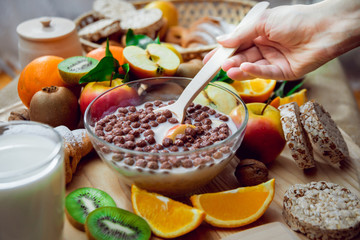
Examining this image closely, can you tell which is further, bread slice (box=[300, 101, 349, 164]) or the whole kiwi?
the whole kiwi

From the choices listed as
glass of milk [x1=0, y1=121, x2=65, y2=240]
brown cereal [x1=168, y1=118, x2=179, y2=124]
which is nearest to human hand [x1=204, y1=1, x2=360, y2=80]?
brown cereal [x1=168, y1=118, x2=179, y2=124]

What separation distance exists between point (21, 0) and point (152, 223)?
195cm

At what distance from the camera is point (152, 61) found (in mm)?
1323

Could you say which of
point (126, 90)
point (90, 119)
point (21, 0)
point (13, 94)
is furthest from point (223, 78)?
point (21, 0)

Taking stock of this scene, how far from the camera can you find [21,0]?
233 centimetres

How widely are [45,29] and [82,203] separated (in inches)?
32.2

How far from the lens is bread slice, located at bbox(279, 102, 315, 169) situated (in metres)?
1.05

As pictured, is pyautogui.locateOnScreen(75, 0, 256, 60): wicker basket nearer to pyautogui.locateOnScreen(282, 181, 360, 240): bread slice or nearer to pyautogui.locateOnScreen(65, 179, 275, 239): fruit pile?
pyautogui.locateOnScreen(65, 179, 275, 239): fruit pile

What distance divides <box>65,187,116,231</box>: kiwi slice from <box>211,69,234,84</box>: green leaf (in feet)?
2.03

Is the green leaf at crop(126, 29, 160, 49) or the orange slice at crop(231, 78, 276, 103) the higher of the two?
the green leaf at crop(126, 29, 160, 49)

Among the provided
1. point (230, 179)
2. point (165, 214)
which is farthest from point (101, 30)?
point (165, 214)

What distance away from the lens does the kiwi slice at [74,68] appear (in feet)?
4.05

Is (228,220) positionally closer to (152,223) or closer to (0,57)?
(152,223)

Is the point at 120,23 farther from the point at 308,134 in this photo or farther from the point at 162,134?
the point at 308,134
